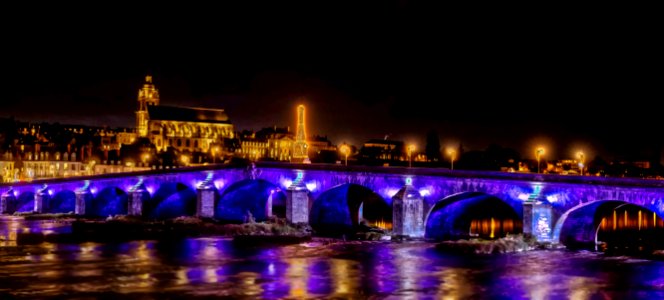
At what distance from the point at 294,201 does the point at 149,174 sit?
24437 mm

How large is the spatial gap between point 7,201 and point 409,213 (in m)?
67.3

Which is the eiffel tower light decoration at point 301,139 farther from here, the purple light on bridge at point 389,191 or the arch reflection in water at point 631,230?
the arch reflection in water at point 631,230

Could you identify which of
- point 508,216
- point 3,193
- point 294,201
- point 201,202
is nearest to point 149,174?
point 201,202

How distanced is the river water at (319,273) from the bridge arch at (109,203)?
38.4 metres

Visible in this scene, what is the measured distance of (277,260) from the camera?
46906mm

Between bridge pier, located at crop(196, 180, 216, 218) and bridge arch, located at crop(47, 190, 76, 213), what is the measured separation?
32.0 m

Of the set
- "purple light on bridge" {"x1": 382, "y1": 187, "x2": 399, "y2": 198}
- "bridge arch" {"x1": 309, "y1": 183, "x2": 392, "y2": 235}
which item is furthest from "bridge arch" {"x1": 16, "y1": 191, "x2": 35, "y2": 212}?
"purple light on bridge" {"x1": 382, "y1": 187, "x2": 399, "y2": 198}

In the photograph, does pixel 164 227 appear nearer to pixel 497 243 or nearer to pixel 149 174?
pixel 149 174

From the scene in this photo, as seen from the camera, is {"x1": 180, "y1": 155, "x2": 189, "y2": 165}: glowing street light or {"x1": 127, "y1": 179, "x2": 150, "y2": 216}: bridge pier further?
{"x1": 180, "y1": 155, "x2": 189, "y2": 165}: glowing street light

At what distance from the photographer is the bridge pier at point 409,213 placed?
2153 inches

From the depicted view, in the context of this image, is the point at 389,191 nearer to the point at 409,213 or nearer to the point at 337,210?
the point at 409,213

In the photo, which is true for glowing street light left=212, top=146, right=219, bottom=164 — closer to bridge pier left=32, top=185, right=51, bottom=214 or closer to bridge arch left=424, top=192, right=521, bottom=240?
bridge pier left=32, top=185, right=51, bottom=214

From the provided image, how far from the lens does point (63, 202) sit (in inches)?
3986

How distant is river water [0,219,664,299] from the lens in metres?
35.9
